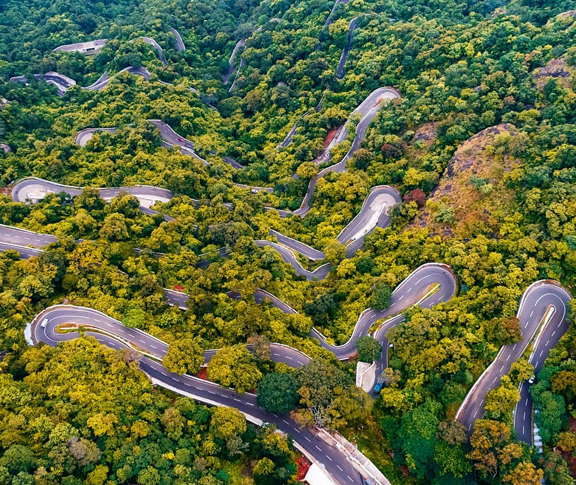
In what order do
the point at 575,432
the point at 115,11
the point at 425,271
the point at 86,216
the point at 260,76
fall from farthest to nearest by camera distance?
the point at 115,11, the point at 260,76, the point at 86,216, the point at 425,271, the point at 575,432

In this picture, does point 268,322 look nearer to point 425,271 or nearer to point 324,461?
point 324,461

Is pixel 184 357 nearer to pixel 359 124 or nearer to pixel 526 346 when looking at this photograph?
pixel 526 346

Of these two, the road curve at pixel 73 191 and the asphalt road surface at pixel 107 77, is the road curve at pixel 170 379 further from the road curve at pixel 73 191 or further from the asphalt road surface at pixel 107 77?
the asphalt road surface at pixel 107 77

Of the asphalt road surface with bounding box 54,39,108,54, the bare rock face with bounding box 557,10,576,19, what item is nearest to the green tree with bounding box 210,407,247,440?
the bare rock face with bounding box 557,10,576,19

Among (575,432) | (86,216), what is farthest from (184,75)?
(575,432)

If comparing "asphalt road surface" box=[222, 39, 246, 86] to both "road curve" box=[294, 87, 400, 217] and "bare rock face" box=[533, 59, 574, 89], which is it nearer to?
"road curve" box=[294, 87, 400, 217]

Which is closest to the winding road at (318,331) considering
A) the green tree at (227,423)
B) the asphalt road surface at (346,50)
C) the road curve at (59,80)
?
the green tree at (227,423)
